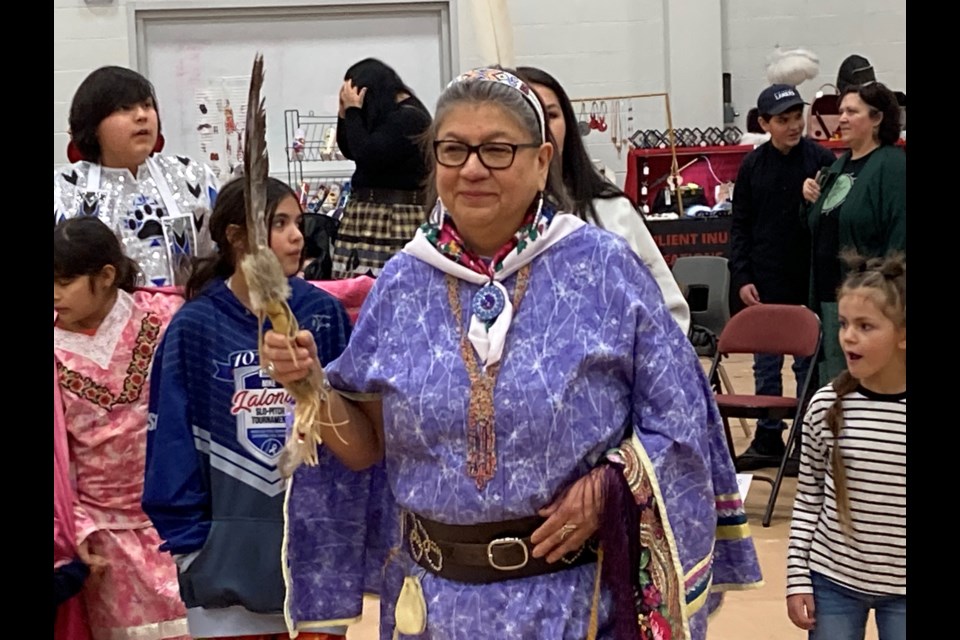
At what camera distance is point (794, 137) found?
6.21 metres

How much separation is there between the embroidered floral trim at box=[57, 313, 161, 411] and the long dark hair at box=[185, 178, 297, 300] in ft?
1.09

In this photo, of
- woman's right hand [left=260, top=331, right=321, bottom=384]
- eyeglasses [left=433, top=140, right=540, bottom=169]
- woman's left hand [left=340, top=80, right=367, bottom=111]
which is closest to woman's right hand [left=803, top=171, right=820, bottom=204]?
woman's left hand [left=340, top=80, right=367, bottom=111]

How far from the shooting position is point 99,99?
3520mm

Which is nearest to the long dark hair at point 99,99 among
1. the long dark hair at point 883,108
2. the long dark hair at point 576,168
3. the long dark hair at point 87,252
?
the long dark hair at point 87,252

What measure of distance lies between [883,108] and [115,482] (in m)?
3.35

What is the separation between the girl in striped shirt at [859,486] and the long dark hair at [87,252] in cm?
143

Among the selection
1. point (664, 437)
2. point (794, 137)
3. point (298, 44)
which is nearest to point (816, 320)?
point (794, 137)

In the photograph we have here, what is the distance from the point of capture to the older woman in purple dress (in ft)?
6.61

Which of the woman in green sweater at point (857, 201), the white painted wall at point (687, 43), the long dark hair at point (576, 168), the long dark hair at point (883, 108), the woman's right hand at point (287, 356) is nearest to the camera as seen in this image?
the woman's right hand at point (287, 356)

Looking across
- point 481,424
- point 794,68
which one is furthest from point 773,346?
point 794,68

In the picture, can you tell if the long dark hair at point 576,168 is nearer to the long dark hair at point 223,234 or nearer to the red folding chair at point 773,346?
the long dark hair at point 223,234

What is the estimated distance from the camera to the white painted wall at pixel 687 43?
33.5 ft

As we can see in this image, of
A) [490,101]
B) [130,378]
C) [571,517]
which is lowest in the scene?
[571,517]

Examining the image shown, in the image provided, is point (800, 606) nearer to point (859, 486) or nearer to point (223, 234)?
point (859, 486)
